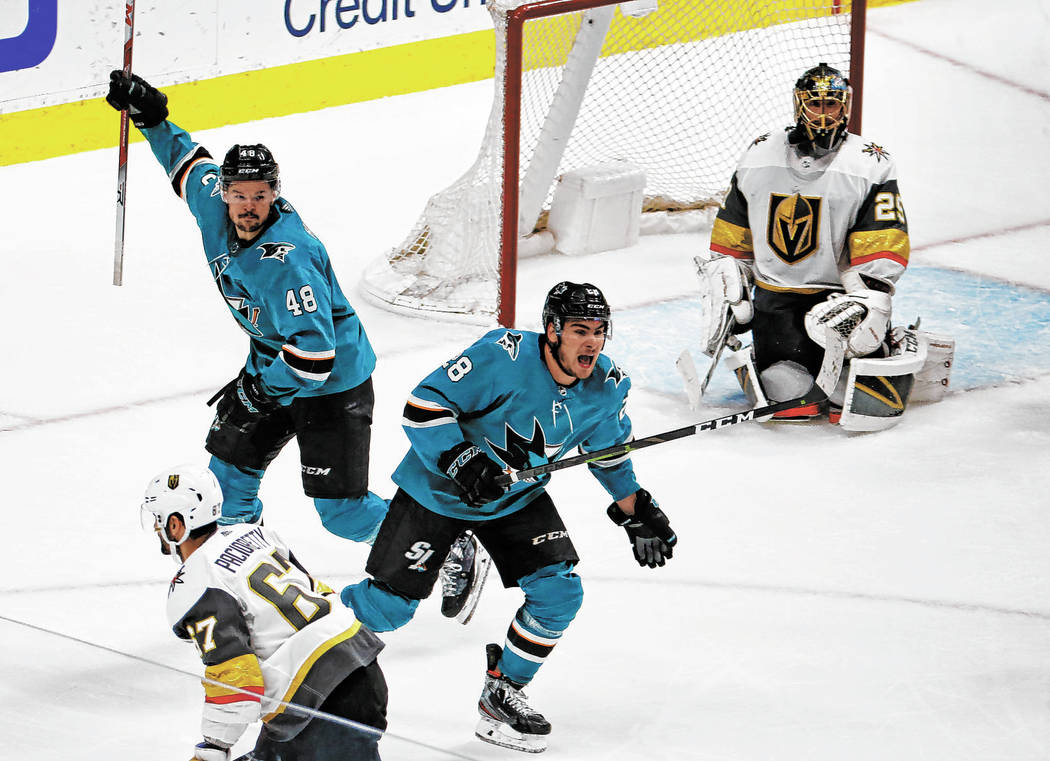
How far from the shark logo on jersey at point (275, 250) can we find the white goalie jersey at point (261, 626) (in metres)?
1.05

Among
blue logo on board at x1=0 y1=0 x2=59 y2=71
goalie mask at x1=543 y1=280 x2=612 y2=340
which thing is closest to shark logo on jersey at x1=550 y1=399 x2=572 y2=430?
goalie mask at x1=543 y1=280 x2=612 y2=340

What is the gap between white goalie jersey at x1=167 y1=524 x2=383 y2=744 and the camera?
9.49 feet

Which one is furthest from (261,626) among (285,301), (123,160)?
(123,160)

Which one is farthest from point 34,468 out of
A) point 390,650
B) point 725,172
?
point 725,172

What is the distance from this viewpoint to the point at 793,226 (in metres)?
5.48

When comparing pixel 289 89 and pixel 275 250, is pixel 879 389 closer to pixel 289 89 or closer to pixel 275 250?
pixel 275 250

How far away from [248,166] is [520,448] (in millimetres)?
909

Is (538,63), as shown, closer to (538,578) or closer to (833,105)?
(833,105)

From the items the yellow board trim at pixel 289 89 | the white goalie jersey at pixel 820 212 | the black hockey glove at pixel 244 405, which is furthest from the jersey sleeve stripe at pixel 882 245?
the black hockey glove at pixel 244 405

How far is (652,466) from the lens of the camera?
5293 millimetres

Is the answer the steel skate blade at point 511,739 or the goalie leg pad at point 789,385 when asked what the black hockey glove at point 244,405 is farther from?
the goalie leg pad at point 789,385

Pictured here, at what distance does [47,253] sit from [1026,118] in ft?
15.5

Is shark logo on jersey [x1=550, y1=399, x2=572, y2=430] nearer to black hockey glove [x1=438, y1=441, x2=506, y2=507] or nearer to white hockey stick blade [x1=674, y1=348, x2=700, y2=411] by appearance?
Result: black hockey glove [x1=438, y1=441, x2=506, y2=507]

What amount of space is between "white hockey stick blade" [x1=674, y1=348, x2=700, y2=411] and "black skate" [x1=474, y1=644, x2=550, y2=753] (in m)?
2.06
